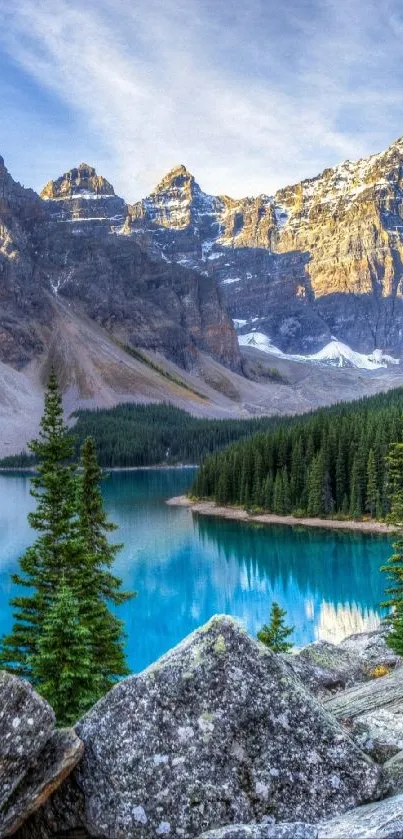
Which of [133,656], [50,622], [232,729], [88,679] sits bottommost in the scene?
[133,656]

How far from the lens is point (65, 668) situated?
1304cm

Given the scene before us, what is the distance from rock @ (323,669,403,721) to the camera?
10133mm

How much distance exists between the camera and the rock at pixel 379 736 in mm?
7016

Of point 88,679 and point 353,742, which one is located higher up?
point 353,742

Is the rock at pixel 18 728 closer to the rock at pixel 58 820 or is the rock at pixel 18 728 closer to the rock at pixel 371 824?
the rock at pixel 58 820

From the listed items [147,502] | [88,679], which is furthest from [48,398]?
[147,502]

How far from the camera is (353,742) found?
654 cm

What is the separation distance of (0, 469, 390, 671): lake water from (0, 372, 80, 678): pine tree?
20.0m

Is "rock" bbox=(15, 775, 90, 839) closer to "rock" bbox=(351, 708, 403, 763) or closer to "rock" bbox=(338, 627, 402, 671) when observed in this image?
"rock" bbox=(351, 708, 403, 763)

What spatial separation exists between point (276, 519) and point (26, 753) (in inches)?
3601

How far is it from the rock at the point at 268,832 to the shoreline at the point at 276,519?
73164mm

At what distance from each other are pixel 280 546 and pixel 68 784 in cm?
7465

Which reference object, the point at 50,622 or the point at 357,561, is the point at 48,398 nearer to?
the point at 50,622

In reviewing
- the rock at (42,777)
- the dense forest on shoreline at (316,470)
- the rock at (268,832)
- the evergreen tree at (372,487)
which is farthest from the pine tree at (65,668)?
the evergreen tree at (372,487)
